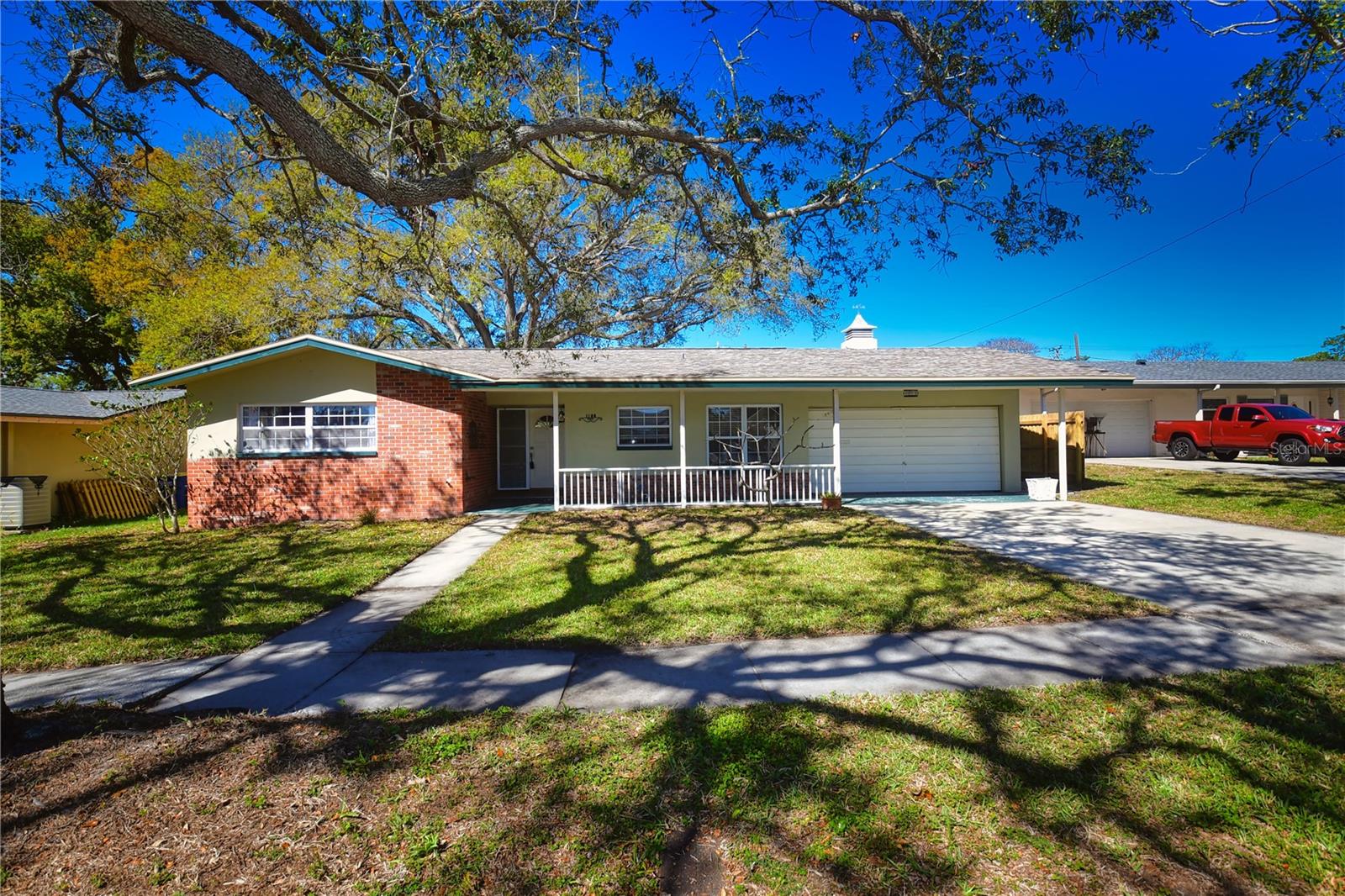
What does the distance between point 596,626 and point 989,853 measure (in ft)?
11.0

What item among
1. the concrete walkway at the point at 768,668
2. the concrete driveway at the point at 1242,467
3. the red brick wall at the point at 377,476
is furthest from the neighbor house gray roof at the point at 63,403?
the concrete driveway at the point at 1242,467

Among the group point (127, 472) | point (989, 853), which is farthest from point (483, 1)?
point (127, 472)

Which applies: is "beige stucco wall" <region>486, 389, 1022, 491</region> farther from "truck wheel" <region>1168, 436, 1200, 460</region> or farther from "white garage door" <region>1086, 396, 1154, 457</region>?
"white garage door" <region>1086, 396, 1154, 457</region>

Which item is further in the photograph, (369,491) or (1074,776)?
(369,491)

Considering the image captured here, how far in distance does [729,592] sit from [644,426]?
8.46 meters

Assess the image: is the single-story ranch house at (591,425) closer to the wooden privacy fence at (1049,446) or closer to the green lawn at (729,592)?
the wooden privacy fence at (1049,446)

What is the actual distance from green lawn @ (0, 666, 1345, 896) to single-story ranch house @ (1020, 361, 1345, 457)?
2303 cm

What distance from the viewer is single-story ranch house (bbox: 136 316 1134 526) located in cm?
1141

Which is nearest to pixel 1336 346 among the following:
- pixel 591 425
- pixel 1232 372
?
pixel 1232 372

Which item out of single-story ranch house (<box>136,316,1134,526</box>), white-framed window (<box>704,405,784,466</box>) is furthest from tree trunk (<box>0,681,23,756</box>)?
white-framed window (<box>704,405,784,466</box>)

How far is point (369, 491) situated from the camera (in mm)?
11500

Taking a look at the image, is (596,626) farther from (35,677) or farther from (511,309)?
(511,309)

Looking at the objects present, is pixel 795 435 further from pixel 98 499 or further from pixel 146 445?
pixel 98 499

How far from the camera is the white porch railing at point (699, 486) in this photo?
13.0 m
